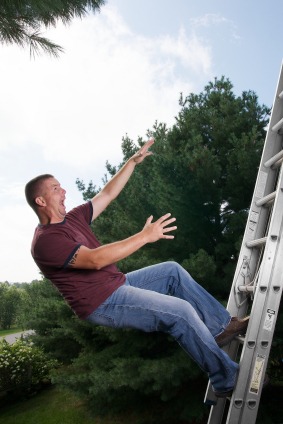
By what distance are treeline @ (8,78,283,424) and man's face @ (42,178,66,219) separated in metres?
2.93

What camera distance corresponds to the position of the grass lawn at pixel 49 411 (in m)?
6.61

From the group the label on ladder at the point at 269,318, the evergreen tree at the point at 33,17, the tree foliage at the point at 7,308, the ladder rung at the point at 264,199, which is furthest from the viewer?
the tree foliage at the point at 7,308

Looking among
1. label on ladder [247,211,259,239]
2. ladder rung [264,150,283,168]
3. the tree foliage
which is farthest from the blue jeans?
the tree foliage

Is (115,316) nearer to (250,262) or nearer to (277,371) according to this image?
(250,262)

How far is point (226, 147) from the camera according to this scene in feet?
19.4

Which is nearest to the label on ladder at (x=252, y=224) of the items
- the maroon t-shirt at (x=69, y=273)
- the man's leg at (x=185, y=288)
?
the man's leg at (x=185, y=288)

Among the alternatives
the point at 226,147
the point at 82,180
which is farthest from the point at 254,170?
the point at 82,180

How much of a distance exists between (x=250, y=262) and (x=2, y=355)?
27.5 ft

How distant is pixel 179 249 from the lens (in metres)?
5.57

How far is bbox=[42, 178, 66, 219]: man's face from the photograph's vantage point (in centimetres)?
186

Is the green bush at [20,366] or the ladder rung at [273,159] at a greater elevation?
the ladder rung at [273,159]

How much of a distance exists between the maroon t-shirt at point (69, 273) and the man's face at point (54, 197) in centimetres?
9

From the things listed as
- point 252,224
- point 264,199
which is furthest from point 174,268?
point 264,199

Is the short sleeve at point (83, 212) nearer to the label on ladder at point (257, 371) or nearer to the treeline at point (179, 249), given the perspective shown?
the label on ladder at point (257, 371)
